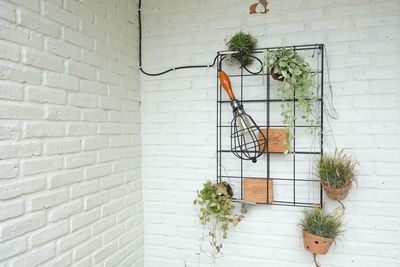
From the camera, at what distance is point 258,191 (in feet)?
4.81

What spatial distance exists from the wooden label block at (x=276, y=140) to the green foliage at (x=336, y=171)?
0.19 m

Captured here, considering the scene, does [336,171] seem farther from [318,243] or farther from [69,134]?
[69,134]

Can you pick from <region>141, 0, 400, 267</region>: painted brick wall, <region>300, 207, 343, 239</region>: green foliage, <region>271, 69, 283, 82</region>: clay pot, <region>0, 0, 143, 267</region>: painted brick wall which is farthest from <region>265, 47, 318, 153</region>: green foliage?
<region>0, 0, 143, 267</region>: painted brick wall

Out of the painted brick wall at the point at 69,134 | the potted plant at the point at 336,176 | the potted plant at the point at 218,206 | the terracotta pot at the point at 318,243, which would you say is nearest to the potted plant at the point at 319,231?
the terracotta pot at the point at 318,243

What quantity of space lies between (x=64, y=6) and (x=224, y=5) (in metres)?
0.80

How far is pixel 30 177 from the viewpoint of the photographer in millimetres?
1026

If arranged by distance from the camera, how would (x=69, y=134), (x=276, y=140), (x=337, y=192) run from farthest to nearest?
(x=276, y=140)
(x=337, y=192)
(x=69, y=134)

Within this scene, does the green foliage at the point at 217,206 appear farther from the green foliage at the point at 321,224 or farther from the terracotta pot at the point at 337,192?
the terracotta pot at the point at 337,192

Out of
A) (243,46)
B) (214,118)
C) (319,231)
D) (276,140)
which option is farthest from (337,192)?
(243,46)

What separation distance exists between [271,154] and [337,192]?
0.36 metres

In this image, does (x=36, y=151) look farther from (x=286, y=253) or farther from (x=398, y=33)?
(x=398, y=33)

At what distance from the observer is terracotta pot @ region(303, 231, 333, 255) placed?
1.32m

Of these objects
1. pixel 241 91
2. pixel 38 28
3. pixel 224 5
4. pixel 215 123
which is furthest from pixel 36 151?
pixel 224 5

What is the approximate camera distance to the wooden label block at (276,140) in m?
1.44
